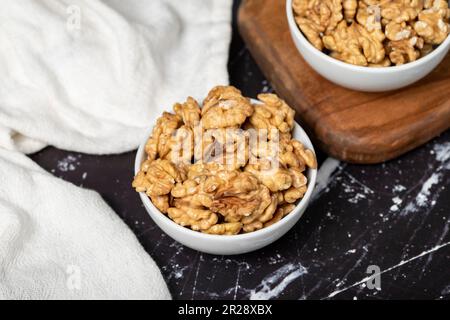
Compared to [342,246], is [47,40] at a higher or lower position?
higher

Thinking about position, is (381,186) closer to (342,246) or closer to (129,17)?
(342,246)

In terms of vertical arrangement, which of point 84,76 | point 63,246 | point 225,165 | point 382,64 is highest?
point 382,64

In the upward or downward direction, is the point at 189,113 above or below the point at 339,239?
above

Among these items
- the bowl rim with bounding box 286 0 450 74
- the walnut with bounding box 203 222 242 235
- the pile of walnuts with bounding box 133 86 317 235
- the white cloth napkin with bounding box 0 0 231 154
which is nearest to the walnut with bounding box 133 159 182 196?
the pile of walnuts with bounding box 133 86 317 235

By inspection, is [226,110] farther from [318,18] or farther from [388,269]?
[388,269]

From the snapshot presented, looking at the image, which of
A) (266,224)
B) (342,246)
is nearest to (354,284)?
(342,246)

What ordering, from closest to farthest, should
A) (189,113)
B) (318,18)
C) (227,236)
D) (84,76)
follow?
(227,236) < (189,113) < (318,18) < (84,76)

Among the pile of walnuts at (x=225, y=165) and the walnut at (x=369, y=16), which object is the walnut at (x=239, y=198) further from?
the walnut at (x=369, y=16)

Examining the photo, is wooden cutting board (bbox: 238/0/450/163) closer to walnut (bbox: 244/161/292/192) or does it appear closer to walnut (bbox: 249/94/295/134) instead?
walnut (bbox: 249/94/295/134)

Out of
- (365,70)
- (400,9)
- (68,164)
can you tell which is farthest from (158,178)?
(400,9)
